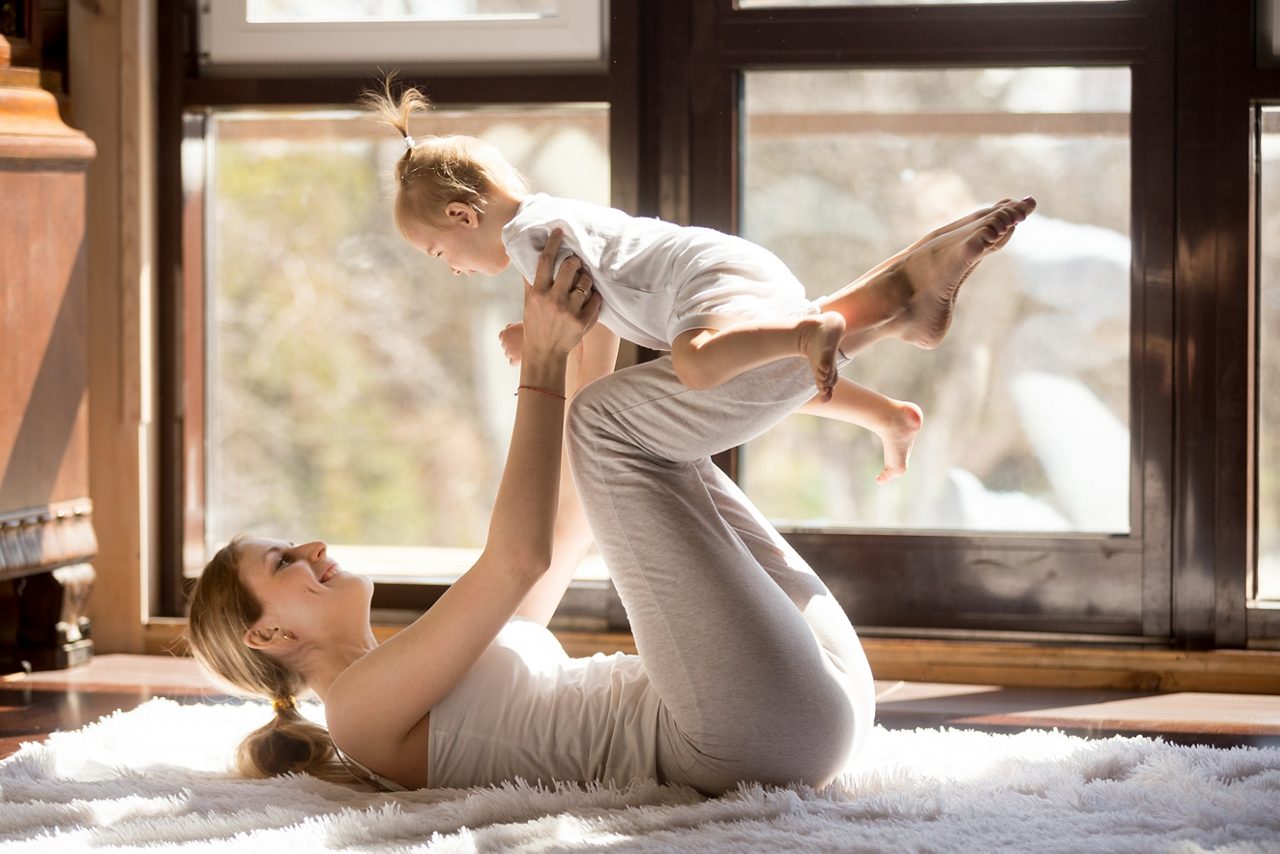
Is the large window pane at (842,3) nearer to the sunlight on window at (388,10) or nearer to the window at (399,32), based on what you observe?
the window at (399,32)

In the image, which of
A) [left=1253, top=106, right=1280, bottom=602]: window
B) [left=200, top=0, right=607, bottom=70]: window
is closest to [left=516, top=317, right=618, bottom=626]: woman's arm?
[left=200, top=0, right=607, bottom=70]: window

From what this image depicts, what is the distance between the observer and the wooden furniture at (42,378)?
8.98 ft

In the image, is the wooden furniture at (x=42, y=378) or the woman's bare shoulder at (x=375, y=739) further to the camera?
the wooden furniture at (x=42, y=378)

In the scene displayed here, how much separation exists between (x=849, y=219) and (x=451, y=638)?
1495mm

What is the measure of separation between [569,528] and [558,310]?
39cm

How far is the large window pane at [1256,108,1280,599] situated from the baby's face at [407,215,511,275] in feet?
5.13

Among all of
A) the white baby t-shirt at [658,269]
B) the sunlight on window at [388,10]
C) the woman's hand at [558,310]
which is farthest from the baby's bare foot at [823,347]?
the sunlight on window at [388,10]

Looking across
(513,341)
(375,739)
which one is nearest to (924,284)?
(513,341)

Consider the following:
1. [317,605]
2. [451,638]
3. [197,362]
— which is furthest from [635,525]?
[197,362]

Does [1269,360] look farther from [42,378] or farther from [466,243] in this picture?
[42,378]

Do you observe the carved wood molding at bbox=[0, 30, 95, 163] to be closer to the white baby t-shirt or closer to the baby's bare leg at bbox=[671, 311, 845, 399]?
the white baby t-shirt

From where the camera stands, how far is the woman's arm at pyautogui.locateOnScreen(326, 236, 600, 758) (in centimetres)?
178

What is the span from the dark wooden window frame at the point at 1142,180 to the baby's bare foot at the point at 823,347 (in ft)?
4.53

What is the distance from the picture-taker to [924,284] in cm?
179
